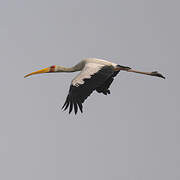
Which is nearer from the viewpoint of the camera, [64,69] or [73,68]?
[73,68]

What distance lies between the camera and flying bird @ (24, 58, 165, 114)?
121 ft

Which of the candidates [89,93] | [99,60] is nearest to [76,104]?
[89,93]

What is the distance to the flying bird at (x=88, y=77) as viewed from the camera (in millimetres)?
36969

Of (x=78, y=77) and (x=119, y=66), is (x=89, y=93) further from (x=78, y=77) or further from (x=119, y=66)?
(x=119, y=66)

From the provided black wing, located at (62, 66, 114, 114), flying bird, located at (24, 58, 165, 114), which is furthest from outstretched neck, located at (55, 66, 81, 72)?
black wing, located at (62, 66, 114, 114)

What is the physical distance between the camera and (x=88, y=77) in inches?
1499

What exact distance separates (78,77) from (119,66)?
3334mm

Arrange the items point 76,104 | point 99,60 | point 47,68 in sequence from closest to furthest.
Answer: point 76,104, point 99,60, point 47,68

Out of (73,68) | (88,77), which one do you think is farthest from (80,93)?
(73,68)

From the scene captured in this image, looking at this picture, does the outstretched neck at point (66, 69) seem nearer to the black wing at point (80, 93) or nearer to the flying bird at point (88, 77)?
the flying bird at point (88, 77)

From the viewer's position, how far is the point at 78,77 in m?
38.0

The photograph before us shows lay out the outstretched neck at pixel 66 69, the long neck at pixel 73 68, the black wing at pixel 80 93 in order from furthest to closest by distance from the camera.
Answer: the outstretched neck at pixel 66 69 < the long neck at pixel 73 68 < the black wing at pixel 80 93

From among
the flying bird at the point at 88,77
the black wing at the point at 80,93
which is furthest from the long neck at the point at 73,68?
the black wing at the point at 80,93

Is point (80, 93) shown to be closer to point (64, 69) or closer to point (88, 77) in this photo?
point (88, 77)
